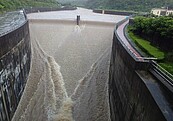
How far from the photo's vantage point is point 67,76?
2000cm

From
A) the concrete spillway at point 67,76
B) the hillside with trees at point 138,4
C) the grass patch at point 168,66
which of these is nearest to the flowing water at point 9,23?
the concrete spillway at point 67,76

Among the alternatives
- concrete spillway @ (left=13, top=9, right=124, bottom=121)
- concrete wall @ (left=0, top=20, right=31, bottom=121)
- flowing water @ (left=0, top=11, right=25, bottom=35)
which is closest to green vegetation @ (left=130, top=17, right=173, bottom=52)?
concrete spillway @ (left=13, top=9, right=124, bottom=121)

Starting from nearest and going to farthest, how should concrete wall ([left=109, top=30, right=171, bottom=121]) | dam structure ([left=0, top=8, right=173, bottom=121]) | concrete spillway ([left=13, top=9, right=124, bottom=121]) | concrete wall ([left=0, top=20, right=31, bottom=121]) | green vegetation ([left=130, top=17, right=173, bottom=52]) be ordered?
1. concrete wall ([left=109, top=30, right=171, bottom=121])
2. dam structure ([left=0, top=8, right=173, bottom=121])
3. concrete wall ([left=0, top=20, right=31, bottom=121])
4. green vegetation ([left=130, top=17, right=173, bottom=52])
5. concrete spillway ([left=13, top=9, right=124, bottom=121])

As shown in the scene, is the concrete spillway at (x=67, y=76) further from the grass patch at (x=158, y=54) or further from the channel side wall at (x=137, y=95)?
the grass patch at (x=158, y=54)

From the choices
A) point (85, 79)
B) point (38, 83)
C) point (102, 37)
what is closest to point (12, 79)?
point (38, 83)

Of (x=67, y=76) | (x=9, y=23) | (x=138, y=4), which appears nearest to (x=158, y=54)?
(x=67, y=76)

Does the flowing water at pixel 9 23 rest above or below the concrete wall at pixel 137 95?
above

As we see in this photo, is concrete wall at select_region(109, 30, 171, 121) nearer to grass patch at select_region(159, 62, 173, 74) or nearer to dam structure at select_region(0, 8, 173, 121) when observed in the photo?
dam structure at select_region(0, 8, 173, 121)

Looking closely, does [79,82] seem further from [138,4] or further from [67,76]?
[138,4]

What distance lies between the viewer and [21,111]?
1560 centimetres

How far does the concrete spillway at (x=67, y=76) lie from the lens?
50.6 ft

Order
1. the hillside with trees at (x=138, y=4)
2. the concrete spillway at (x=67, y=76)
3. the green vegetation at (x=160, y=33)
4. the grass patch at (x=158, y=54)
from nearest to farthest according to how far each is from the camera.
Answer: the grass patch at (x=158, y=54), the green vegetation at (x=160, y=33), the concrete spillway at (x=67, y=76), the hillside with trees at (x=138, y=4)

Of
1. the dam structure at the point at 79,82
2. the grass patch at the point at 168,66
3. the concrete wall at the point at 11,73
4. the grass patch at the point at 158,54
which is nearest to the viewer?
the dam structure at the point at 79,82

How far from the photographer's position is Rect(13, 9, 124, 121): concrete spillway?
15.4m
